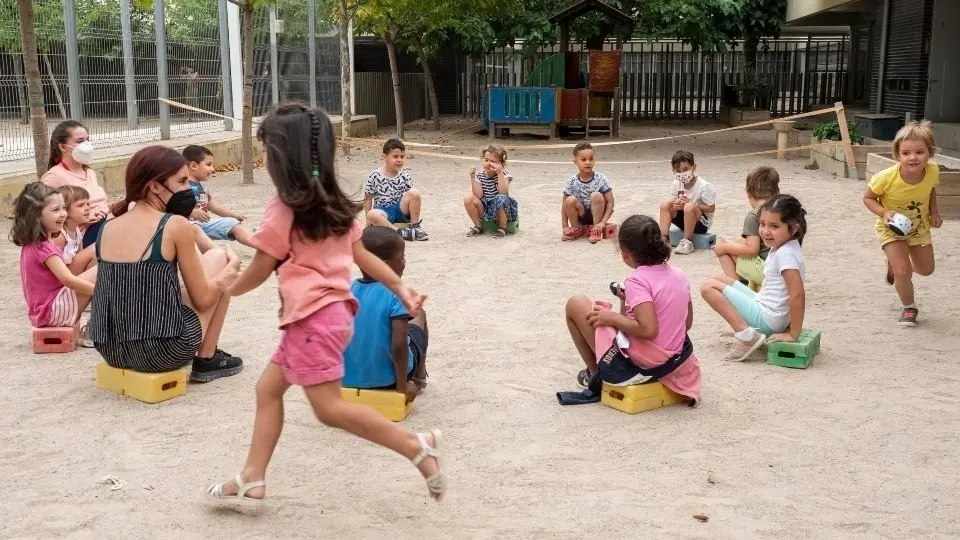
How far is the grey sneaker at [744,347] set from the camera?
18.7ft

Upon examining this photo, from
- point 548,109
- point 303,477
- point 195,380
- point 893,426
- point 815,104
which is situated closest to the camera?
point 303,477

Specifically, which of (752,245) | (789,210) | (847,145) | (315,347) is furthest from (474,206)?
(315,347)

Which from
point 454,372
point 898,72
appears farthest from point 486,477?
point 898,72

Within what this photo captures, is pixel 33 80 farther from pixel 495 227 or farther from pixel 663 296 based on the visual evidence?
pixel 663 296

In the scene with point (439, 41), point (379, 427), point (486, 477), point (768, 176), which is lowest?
point (486, 477)

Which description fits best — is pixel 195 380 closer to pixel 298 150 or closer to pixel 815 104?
pixel 298 150

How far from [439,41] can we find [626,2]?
4.71 metres

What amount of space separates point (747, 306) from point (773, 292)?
0.56 feet

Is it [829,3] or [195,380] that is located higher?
[829,3]

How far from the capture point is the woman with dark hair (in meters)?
4.60

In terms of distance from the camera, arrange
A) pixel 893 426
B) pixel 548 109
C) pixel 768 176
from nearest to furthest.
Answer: pixel 893 426 → pixel 768 176 → pixel 548 109

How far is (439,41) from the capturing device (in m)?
24.4

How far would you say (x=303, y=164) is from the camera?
339 centimetres

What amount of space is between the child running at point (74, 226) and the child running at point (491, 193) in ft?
13.7
